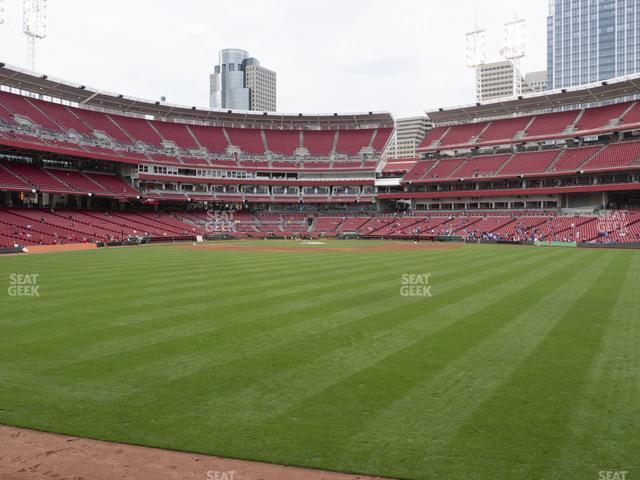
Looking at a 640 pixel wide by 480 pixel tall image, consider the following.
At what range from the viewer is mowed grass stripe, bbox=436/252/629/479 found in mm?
6055

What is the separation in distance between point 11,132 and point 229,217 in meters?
37.2

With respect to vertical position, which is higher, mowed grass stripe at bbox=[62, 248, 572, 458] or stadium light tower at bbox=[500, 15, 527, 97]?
stadium light tower at bbox=[500, 15, 527, 97]

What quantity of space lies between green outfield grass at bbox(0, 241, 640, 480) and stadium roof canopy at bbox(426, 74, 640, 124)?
215 feet

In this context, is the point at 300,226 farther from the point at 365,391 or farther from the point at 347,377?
the point at 365,391

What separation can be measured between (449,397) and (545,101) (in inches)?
3328

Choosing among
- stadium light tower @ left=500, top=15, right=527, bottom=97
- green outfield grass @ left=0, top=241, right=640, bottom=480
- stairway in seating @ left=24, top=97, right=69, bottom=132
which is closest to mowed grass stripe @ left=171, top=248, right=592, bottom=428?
green outfield grass @ left=0, top=241, right=640, bottom=480

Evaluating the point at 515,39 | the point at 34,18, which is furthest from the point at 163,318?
the point at 515,39

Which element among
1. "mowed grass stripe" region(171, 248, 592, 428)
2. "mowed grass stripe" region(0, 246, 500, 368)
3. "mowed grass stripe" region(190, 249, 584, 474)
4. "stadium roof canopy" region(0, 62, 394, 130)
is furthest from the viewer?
"stadium roof canopy" region(0, 62, 394, 130)

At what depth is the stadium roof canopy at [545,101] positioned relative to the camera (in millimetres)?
70312

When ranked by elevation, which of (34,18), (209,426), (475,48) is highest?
(475,48)

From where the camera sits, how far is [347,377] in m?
9.36

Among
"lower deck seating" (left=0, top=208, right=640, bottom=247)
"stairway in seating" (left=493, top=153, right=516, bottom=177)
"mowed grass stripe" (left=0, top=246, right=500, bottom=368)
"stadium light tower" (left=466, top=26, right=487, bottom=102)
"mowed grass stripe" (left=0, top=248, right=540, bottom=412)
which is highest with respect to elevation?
"stadium light tower" (left=466, top=26, right=487, bottom=102)

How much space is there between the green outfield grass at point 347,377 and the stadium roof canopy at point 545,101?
2585 inches

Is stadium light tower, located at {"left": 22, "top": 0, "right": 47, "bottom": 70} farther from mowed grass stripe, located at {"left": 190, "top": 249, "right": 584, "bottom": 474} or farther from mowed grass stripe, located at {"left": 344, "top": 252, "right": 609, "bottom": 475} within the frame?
mowed grass stripe, located at {"left": 344, "top": 252, "right": 609, "bottom": 475}
